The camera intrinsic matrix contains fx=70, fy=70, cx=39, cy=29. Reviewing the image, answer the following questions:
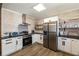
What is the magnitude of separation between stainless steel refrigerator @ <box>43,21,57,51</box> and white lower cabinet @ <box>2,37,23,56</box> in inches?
44.0

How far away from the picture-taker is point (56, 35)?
103 inches

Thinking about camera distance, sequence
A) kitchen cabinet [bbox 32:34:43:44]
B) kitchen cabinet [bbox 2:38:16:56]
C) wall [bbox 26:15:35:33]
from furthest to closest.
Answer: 1. kitchen cabinet [bbox 32:34:43:44]
2. wall [bbox 26:15:35:33]
3. kitchen cabinet [bbox 2:38:16:56]

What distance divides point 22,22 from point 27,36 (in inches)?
26.2

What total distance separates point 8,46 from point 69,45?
6.38 ft

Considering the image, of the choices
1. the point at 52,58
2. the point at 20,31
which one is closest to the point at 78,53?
the point at 52,58

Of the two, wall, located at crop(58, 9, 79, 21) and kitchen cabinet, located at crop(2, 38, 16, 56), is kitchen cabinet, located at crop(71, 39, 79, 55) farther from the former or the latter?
kitchen cabinet, located at crop(2, 38, 16, 56)

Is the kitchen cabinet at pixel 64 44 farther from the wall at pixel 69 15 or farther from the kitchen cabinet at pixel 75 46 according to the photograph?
the wall at pixel 69 15

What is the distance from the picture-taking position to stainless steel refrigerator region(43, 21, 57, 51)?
266 cm

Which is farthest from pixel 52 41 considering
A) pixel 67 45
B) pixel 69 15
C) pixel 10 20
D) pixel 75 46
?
pixel 10 20

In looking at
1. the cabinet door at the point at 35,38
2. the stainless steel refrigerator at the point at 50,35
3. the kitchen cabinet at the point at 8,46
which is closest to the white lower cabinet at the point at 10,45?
the kitchen cabinet at the point at 8,46

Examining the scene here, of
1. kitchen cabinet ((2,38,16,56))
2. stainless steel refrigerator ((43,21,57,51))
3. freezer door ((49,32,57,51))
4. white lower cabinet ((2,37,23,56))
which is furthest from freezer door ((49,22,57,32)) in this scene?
kitchen cabinet ((2,38,16,56))

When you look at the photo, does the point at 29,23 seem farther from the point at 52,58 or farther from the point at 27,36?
the point at 52,58

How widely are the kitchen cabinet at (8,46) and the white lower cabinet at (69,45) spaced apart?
1.64m

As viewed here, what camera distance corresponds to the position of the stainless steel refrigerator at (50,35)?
2.66 m
